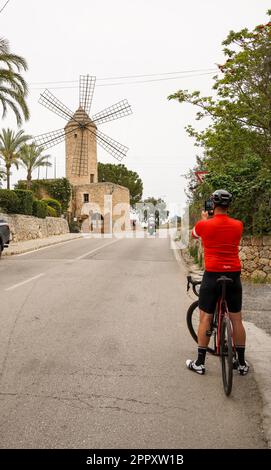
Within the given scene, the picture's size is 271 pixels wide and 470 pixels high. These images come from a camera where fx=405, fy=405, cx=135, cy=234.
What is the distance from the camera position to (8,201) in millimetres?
25172

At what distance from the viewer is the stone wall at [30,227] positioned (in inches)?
967

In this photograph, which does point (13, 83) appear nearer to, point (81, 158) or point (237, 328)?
point (237, 328)

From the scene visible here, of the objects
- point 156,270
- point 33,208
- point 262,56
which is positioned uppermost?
point 262,56

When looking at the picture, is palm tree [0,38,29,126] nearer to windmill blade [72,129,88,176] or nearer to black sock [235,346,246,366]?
black sock [235,346,246,366]

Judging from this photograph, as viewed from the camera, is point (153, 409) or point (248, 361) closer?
point (153, 409)

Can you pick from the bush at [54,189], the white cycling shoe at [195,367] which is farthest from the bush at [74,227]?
the white cycling shoe at [195,367]

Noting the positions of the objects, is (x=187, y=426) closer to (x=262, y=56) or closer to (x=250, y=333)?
(x=250, y=333)

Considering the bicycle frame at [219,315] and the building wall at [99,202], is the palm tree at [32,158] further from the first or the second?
the bicycle frame at [219,315]

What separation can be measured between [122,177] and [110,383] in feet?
245

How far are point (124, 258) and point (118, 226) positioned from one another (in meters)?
35.0

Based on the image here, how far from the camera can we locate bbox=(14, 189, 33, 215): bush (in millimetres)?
26859

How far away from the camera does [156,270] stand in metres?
12.7

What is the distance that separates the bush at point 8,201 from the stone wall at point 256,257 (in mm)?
18074
